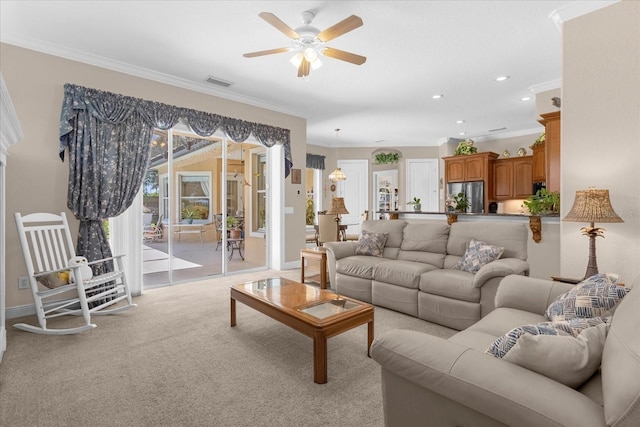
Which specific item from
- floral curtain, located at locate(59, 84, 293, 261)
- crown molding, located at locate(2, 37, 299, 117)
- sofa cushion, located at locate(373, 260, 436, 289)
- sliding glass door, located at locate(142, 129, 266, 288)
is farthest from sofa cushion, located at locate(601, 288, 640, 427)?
crown molding, located at locate(2, 37, 299, 117)

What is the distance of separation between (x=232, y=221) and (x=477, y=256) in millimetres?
3884

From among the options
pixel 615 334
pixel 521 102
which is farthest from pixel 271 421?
pixel 521 102

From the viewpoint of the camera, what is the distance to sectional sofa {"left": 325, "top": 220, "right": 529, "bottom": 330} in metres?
2.96

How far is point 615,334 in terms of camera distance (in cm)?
110

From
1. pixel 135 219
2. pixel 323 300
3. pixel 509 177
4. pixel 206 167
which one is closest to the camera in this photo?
pixel 323 300

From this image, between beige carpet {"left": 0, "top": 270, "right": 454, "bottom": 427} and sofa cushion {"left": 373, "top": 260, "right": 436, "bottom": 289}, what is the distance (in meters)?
0.37

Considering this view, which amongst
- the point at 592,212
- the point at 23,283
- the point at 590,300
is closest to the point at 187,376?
the point at 590,300

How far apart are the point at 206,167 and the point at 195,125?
3.10 feet

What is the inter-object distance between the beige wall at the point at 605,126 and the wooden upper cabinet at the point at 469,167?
4.48m

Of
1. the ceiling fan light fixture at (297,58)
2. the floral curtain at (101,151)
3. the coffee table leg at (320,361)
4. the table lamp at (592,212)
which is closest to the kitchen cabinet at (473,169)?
the table lamp at (592,212)

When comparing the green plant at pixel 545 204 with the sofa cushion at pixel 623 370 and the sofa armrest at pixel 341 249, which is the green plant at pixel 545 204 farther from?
the sofa cushion at pixel 623 370

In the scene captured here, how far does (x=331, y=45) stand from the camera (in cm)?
365

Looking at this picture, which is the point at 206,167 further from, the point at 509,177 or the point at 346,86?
the point at 509,177

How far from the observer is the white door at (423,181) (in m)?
8.96
